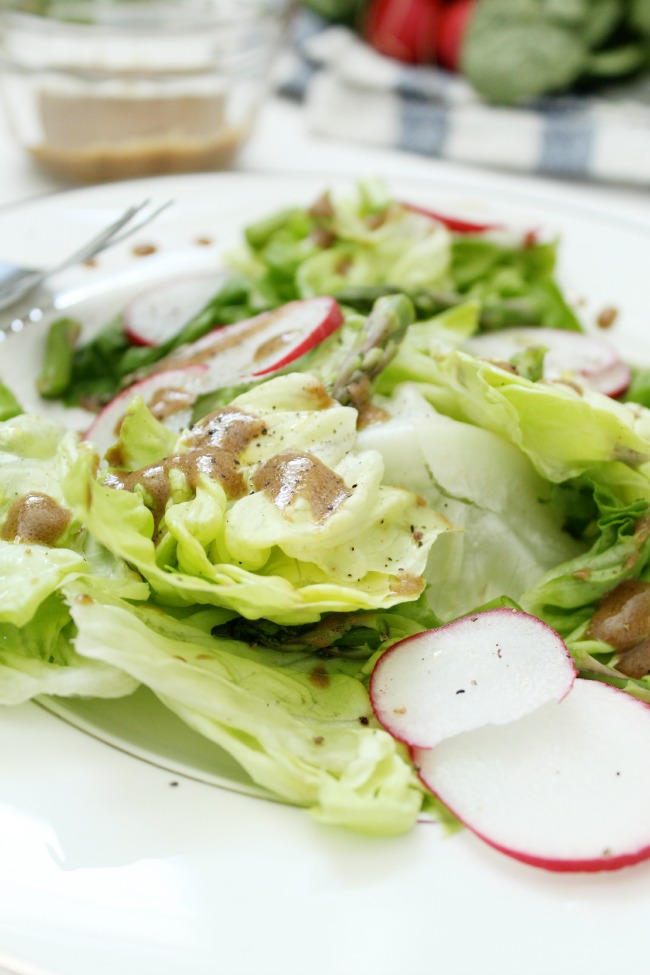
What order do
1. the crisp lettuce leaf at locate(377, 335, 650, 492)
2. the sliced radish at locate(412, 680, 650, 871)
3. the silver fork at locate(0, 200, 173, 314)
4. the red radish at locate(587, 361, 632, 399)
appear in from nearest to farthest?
the sliced radish at locate(412, 680, 650, 871) → the crisp lettuce leaf at locate(377, 335, 650, 492) → the red radish at locate(587, 361, 632, 399) → the silver fork at locate(0, 200, 173, 314)

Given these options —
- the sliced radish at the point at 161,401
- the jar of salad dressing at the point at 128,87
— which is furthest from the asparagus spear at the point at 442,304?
the jar of salad dressing at the point at 128,87

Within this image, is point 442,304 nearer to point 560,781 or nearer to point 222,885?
point 560,781

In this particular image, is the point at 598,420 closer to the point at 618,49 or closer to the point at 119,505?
the point at 119,505

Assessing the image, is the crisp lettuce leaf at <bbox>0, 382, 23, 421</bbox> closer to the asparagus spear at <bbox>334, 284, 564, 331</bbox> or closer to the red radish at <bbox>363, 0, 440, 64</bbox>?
the asparagus spear at <bbox>334, 284, 564, 331</bbox>

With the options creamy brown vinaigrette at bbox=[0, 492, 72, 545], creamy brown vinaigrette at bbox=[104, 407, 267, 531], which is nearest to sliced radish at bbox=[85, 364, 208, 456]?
creamy brown vinaigrette at bbox=[104, 407, 267, 531]

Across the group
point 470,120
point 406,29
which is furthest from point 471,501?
point 406,29
